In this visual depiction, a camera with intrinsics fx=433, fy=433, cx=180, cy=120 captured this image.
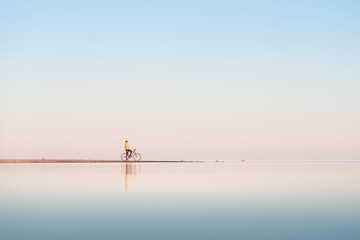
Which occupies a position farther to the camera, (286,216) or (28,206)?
(28,206)

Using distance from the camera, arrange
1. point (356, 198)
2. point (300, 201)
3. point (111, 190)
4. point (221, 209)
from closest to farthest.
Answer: point (221, 209)
point (300, 201)
point (356, 198)
point (111, 190)

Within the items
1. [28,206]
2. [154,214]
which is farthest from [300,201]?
[28,206]

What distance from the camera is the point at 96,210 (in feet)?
34.5

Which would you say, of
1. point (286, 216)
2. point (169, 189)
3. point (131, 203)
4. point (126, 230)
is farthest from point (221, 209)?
point (169, 189)

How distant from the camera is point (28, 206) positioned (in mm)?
11164

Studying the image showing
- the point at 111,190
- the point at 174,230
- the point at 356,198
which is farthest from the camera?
the point at 111,190

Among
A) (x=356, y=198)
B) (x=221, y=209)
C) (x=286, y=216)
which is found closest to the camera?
(x=286, y=216)

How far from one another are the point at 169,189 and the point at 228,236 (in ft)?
25.9

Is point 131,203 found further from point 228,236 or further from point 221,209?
point 228,236

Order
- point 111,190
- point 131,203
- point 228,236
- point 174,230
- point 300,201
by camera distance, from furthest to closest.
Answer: point 111,190 → point 300,201 → point 131,203 → point 174,230 → point 228,236

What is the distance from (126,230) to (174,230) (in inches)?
36.0

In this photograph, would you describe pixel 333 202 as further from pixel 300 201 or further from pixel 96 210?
pixel 96 210

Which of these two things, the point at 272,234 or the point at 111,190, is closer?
the point at 272,234

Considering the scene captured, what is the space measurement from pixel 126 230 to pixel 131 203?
3532 mm
